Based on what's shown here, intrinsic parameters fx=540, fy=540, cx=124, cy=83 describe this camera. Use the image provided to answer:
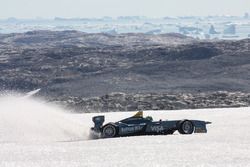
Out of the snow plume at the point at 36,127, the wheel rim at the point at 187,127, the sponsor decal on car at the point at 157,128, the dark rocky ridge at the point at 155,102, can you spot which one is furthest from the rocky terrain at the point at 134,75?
the sponsor decal on car at the point at 157,128

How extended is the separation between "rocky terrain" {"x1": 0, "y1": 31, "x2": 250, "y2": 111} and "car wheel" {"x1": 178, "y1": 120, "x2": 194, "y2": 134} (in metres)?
17.6

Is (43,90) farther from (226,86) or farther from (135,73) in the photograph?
(226,86)

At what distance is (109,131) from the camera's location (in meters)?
20.6

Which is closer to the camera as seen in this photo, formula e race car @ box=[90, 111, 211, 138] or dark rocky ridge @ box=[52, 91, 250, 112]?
formula e race car @ box=[90, 111, 211, 138]

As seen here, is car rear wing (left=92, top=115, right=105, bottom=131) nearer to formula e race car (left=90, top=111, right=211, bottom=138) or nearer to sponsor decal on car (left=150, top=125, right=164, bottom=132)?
formula e race car (left=90, top=111, right=211, bottom=138)

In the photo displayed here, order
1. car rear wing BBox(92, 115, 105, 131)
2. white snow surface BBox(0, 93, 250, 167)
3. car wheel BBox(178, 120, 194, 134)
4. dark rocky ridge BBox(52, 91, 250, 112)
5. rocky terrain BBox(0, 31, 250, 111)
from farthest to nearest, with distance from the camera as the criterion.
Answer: rocky terrain BBox(0, 31, 250, 111) → dark rocky ridge BBox(52, 91, 250, 112) → car wheel BBox(178, 120, 194, 134) → car rear wing BBox(92, 115, 105, 131) → white snow surface BBox(0, 93, 250, 167)

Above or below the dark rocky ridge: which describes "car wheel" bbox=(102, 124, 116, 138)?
below

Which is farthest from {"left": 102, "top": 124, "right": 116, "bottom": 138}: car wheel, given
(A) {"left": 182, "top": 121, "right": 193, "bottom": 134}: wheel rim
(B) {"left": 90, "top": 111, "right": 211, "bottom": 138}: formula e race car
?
(A) {"left": 182, "top": 121, "right": 193, "bottom": 134}: wheel rim

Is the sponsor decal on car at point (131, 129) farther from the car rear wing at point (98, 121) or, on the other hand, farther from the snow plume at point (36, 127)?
the snow plume at point (36, 127)

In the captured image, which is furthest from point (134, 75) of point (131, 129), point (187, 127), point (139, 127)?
point (131, 129)

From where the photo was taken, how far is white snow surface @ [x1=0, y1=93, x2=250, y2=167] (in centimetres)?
1495

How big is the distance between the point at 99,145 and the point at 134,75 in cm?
5044

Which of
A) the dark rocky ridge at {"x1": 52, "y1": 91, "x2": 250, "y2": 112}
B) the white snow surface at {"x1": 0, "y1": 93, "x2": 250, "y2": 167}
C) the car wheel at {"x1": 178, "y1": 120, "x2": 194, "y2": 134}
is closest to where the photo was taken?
the white snow surface at {"x1": 0, "y1": 93, "x2": 250, "y2": 167}

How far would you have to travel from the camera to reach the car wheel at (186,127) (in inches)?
827
